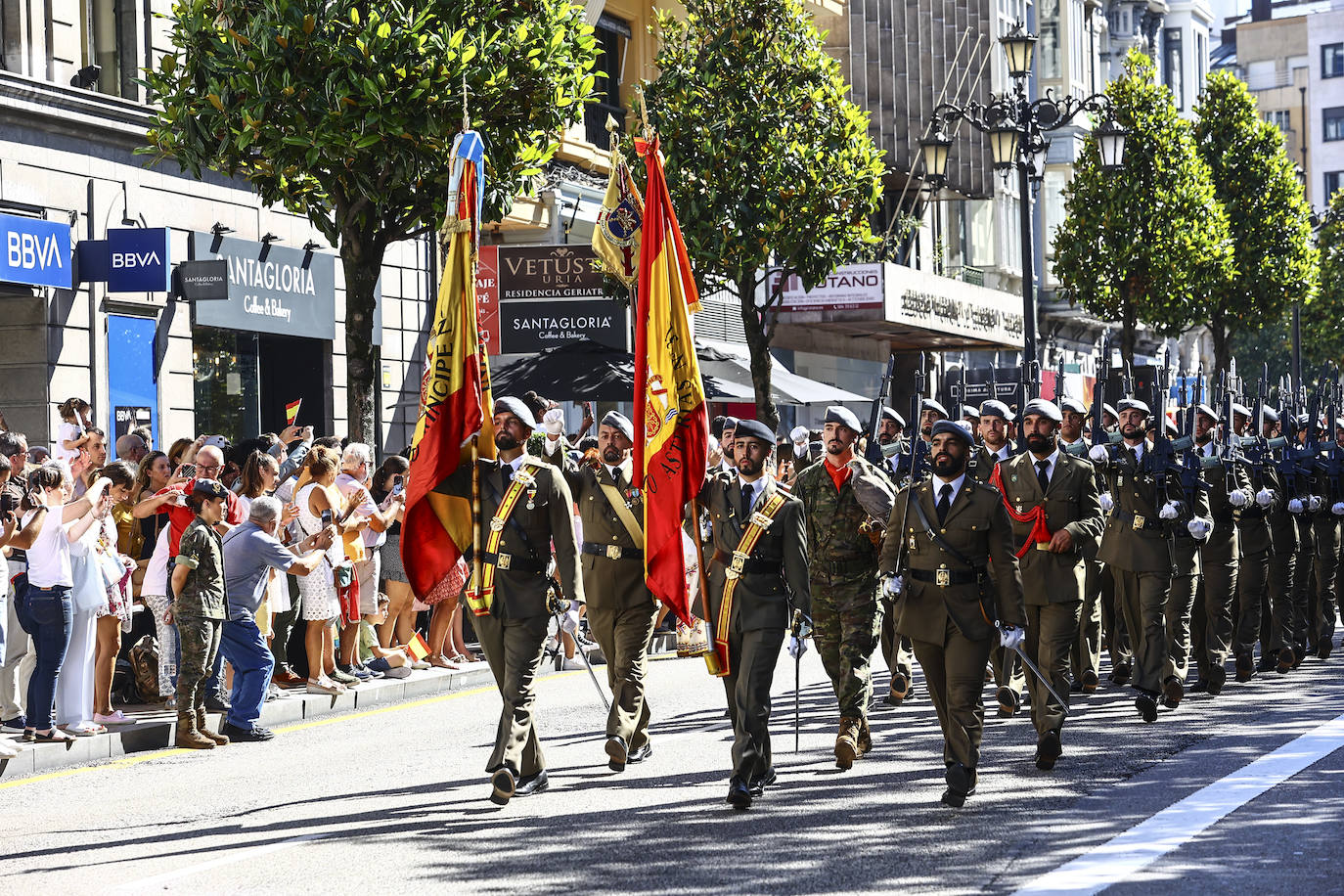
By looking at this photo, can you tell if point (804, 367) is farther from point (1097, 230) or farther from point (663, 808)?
point (663, 808)

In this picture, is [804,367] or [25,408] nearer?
[25,408]

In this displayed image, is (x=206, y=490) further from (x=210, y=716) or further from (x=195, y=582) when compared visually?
(x=210, y=716)

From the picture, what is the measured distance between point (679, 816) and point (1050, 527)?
364cm

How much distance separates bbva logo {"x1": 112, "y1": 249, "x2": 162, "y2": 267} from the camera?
1925 centimetres

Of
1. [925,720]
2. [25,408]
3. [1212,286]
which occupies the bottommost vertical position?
[925,720]

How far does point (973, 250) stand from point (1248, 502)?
37721 millimetres

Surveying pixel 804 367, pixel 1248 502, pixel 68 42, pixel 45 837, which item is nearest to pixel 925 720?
pixel 1248 502

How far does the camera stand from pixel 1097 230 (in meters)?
38.9

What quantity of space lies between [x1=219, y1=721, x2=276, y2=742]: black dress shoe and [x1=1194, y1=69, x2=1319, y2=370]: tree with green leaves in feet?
110

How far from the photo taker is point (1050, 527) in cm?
1143


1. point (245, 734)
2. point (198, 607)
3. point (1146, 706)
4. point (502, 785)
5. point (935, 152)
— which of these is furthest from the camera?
point (935, 152)

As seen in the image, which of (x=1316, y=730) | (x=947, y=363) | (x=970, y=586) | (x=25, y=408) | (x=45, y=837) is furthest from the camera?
(x=947, y=363)

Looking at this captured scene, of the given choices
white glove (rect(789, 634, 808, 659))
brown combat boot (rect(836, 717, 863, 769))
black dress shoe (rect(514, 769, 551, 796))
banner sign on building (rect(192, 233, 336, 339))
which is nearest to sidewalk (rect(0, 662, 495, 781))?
black dress shoe (rect(514, 769, 551, 796))

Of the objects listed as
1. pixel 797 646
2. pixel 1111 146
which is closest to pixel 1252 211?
pixel 1111 146
